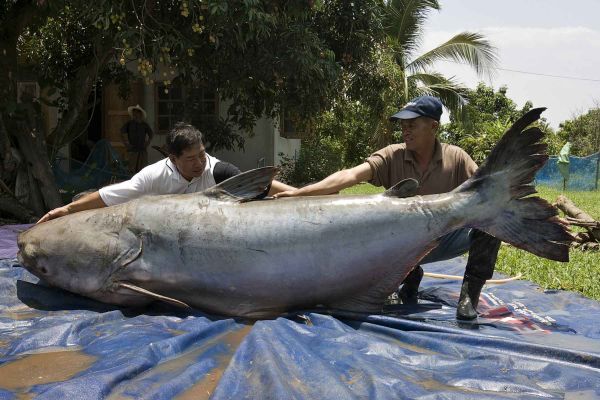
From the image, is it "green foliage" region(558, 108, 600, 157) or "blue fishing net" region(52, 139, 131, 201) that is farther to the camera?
"green foliage" region(558, 108, 600, 157)

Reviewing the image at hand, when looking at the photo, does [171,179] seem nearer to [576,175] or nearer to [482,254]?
[482,254]

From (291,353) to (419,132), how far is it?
1.76 meters

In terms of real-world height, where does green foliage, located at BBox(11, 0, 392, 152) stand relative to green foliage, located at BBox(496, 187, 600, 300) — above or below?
above

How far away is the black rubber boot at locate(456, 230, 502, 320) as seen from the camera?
11.3 ft

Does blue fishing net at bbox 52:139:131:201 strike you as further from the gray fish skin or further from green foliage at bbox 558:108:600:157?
green foliage at bbox 558:108:600:157

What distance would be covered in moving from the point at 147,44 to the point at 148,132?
12.6 ft

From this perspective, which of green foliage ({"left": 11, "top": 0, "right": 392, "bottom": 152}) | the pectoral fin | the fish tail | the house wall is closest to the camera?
the fish tail

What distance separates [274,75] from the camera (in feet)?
27.8

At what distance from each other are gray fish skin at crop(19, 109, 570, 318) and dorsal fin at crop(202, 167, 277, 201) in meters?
Answer: 0.01

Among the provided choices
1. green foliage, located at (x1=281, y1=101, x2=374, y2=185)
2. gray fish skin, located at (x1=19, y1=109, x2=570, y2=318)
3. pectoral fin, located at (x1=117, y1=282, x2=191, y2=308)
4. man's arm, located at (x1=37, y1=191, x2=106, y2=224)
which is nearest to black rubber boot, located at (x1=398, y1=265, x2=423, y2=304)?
gray fish skin, located at (x1=19, y1=109, x2=570, y2=318)

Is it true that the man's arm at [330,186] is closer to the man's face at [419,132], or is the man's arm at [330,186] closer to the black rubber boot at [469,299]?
the man's face at [419,132]

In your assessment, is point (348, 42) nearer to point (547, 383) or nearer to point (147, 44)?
point (147, 44)

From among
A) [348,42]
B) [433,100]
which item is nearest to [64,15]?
[348,42]

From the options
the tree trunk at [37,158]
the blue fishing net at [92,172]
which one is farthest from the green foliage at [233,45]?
the blue fishing net at [92,172]
